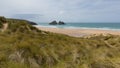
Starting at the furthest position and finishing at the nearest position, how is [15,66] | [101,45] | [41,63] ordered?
1. [101,45]
2. [41,63]
3. [15,66]

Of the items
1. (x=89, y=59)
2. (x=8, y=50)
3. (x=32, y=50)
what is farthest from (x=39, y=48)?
(x=89, y=59)

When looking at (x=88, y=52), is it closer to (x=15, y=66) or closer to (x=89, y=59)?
(x=89, y=59)

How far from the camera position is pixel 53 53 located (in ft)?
27.4

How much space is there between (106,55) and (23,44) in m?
3.87

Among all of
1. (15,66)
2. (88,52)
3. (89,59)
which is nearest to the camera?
(15,66)

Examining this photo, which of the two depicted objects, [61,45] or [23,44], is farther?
[61,45]

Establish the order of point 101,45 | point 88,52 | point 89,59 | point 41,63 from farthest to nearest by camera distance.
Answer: point 101,45
point 88,52
point 89,59
point 41,63

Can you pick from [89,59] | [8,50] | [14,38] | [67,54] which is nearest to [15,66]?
[8,50]

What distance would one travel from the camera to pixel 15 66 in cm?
716

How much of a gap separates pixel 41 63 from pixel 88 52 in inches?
96.3

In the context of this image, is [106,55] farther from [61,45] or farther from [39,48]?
[39,48]

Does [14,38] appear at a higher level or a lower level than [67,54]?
higher

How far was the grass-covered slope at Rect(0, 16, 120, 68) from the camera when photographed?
7496 millimetres

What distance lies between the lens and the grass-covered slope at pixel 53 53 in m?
7.50
